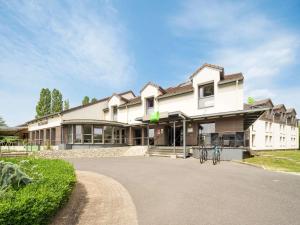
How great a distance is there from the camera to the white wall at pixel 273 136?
97.9 ft

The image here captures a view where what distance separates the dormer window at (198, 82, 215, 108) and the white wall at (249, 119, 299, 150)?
37.2ft

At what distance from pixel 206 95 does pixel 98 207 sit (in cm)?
1645

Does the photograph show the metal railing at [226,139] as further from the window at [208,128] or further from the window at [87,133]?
the window at [87,133]

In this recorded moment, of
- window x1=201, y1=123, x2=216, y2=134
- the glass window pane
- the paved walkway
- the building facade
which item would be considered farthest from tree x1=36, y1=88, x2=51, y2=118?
the paved walkway

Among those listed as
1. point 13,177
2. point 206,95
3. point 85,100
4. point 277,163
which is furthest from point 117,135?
point 85,100

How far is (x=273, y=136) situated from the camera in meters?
33.9

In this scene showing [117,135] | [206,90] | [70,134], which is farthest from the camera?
[117,135]

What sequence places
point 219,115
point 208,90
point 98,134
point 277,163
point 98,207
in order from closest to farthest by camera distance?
point 98,207
point 277,163
point 219,115
point 208,90
point 98,134

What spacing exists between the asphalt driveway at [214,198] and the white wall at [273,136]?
2145cm

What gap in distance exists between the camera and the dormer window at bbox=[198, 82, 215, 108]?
19.8 meters

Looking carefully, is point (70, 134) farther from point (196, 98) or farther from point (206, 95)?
point (206, 95)

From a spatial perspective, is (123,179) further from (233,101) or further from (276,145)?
(276,145)

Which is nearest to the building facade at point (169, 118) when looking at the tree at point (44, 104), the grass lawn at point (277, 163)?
the grass lawn at point (277, 163)

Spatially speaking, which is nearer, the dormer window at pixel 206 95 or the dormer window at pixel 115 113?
the dormer window at pixel 206 95
